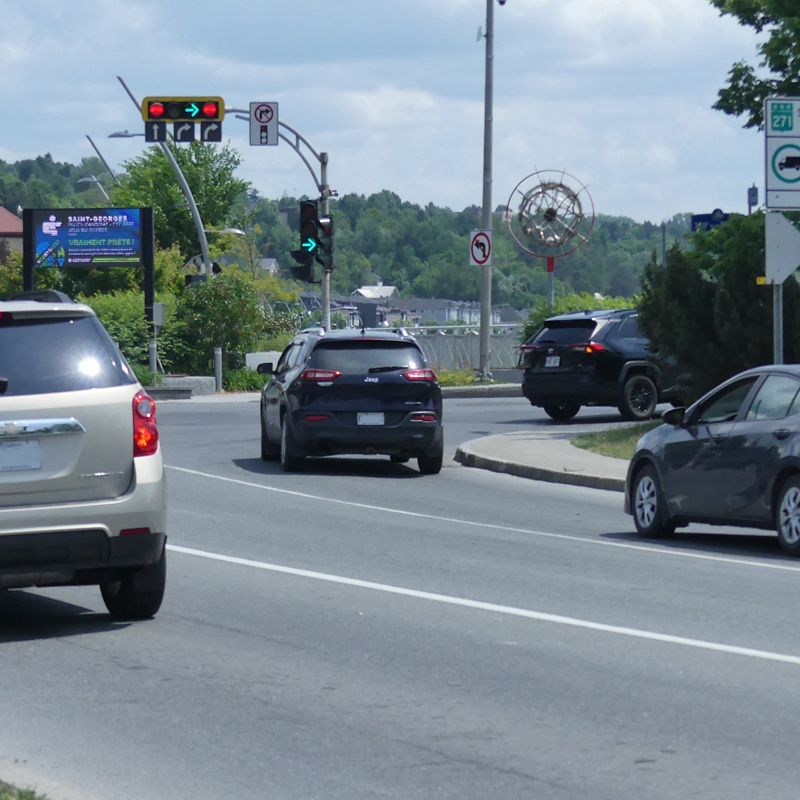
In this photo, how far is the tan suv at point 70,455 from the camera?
8195 mm

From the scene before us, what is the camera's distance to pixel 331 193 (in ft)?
118

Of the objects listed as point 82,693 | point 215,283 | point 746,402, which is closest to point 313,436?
point 746,402

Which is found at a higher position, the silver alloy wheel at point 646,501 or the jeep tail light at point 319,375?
the jeep tail light at point 319,375

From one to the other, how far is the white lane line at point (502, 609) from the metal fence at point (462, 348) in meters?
30.3

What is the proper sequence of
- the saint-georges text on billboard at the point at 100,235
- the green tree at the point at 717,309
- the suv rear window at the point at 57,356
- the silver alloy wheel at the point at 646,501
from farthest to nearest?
the saint-georges text on billboard at the point at 100,235, the green tree at the point at 717,309, the silver alloy wheel at the point at 646,501, the suv rear window at the point at 57,356

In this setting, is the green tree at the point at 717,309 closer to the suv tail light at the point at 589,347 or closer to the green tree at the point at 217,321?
the suv tail light at the point at 589,347

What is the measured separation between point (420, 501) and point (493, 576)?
18.4 ft

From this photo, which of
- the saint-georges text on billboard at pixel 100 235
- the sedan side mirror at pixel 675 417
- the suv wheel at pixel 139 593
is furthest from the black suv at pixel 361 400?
the saint-georges text on billboard at pixel 100 235

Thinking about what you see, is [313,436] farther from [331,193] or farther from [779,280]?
[331,193]

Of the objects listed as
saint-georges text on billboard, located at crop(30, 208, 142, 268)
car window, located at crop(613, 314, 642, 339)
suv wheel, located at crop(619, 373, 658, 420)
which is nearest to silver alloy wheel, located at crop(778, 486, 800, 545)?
suv wheel, located at crop(619, 373, 658, 420)

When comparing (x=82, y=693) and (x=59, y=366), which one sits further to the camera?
(x=59, y=366)

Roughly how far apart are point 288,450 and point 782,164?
683cm

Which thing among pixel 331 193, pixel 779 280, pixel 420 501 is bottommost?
pixel 420 501

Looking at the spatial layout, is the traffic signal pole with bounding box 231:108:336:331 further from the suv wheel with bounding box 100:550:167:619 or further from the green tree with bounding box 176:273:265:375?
the suv wheel with bounding box 100:550:167:619
